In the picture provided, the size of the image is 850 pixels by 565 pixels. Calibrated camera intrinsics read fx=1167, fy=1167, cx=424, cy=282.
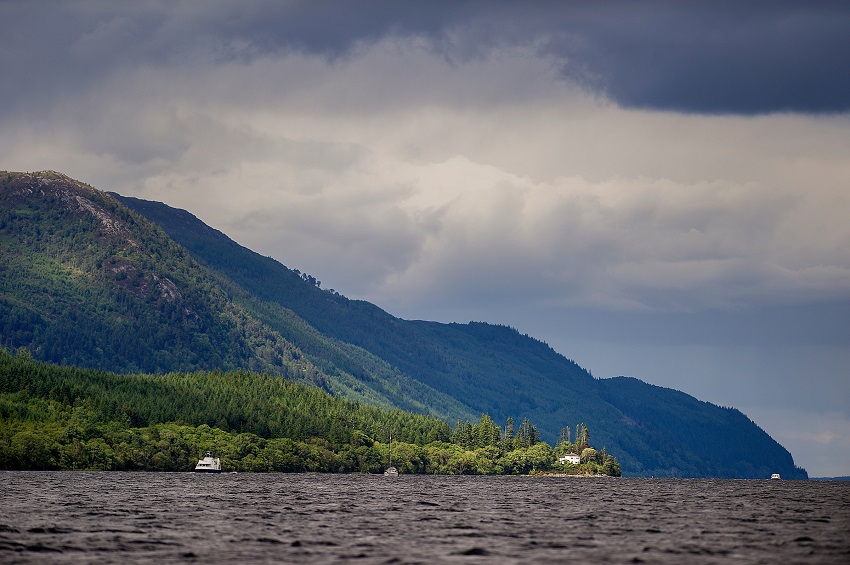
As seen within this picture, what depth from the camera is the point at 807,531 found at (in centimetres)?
13300

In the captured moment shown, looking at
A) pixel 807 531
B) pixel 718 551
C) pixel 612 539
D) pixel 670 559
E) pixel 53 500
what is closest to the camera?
pixel 670 559

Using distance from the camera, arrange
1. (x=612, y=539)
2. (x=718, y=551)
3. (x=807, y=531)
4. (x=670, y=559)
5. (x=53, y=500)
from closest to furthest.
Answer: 1. (x=670, y=559)
2. (x=718, y=551)
3. (x=612, y=539)
4. (x=807, y=531)
5. (x=53, y=500)

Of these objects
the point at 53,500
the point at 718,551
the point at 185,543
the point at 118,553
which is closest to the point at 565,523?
the point at 718,551

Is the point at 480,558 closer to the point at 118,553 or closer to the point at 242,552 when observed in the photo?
the point at 242,552

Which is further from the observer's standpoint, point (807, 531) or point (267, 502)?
point (267, 502)

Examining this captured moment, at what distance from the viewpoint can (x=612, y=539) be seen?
12212 centimetres

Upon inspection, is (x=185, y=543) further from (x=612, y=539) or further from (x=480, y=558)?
(x=612, y=539)

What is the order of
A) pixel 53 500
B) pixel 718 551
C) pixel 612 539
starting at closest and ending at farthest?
pixel 718 551 → pixel 612 539 → pixel 53 500

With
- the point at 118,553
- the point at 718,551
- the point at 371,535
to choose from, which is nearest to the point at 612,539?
the point at 718,551

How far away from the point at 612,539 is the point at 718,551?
16.6 meters

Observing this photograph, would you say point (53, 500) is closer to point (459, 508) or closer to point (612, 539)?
point (459, 508)

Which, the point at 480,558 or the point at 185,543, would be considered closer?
the point at 480,558

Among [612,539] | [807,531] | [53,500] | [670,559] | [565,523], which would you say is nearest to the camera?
[670,559]

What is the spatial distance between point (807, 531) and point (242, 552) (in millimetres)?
66293
